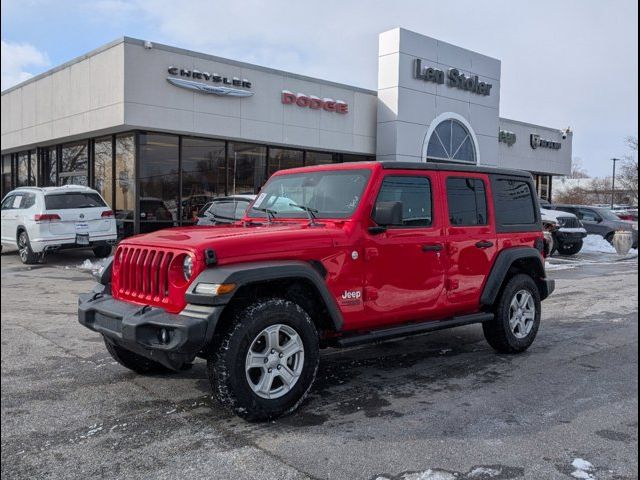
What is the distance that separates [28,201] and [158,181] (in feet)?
20.2

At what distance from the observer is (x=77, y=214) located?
35.2ft

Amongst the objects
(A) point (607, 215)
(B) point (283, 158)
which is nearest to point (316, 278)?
(B) point (283, 158)

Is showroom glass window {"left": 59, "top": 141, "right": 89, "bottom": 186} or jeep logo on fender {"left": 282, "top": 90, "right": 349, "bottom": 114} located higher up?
jeep logo on fender {"left": 282, "top": 90, "right": 349, "bottom": 114}

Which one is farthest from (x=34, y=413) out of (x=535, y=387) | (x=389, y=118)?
(x=389, y=118)

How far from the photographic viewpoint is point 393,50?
19969 millimetres

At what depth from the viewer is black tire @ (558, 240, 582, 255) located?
1839 centimetres

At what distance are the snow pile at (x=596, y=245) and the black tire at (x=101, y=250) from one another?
1611 centimetres

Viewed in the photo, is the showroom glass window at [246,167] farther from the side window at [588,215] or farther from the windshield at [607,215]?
the windshield at [607,215]

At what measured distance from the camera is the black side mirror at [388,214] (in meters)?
4.61

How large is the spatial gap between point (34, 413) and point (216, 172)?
14156mm

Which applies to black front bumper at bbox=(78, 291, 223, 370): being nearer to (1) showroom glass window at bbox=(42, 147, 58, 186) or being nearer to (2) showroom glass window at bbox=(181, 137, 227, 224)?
(2) showroom glass window at bbox=(181, 137, 227, 224)

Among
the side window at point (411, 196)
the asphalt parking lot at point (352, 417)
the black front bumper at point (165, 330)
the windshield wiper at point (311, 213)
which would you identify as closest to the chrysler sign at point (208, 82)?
the asphalt parking lot at point (352, 417)

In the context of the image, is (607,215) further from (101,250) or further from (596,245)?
(101,250)

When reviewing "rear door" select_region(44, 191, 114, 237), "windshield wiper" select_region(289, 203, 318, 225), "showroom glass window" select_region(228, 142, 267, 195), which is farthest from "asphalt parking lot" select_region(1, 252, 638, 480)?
"showroom glass window" select_region(228, 142, 267, 195)
